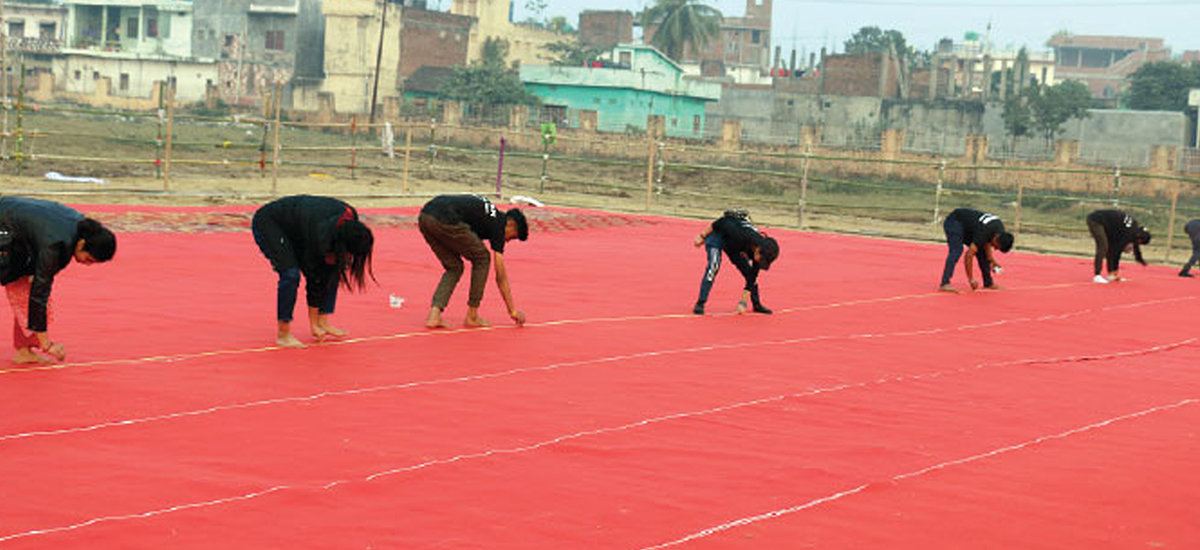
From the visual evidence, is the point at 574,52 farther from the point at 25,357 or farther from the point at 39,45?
the point at 25,357

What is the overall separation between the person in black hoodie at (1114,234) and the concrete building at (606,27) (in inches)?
3111

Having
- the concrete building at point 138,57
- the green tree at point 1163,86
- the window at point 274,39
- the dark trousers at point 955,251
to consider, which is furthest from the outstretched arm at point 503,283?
the green tree at point 1163,86

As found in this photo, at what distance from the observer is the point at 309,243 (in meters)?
10.1

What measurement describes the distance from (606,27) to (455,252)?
8838 cm

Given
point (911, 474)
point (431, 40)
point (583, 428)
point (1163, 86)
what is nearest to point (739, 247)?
point (583, 428)

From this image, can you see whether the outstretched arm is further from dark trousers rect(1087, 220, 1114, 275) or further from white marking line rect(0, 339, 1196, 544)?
dark trousers rect(1087, 220, 1114, 275)

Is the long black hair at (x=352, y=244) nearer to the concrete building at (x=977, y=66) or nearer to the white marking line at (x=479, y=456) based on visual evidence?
the white marking line at (x=479, y=456)

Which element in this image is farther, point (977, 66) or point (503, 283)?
point (977, 66)

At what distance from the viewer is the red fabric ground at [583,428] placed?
5.97 meters

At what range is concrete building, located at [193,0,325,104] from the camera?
7388 cm

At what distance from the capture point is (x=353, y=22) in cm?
7419

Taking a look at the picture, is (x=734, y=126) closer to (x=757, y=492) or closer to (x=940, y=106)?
(x=940, y=106)

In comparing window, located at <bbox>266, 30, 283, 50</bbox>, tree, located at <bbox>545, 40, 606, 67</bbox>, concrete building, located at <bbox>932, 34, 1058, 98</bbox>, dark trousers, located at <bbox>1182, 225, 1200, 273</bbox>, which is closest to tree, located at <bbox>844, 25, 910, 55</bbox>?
concrete building, located at <bbox>932, 34, 1058, 98</bbox>

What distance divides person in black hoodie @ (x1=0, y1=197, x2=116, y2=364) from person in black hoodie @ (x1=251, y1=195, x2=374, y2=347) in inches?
63.5
